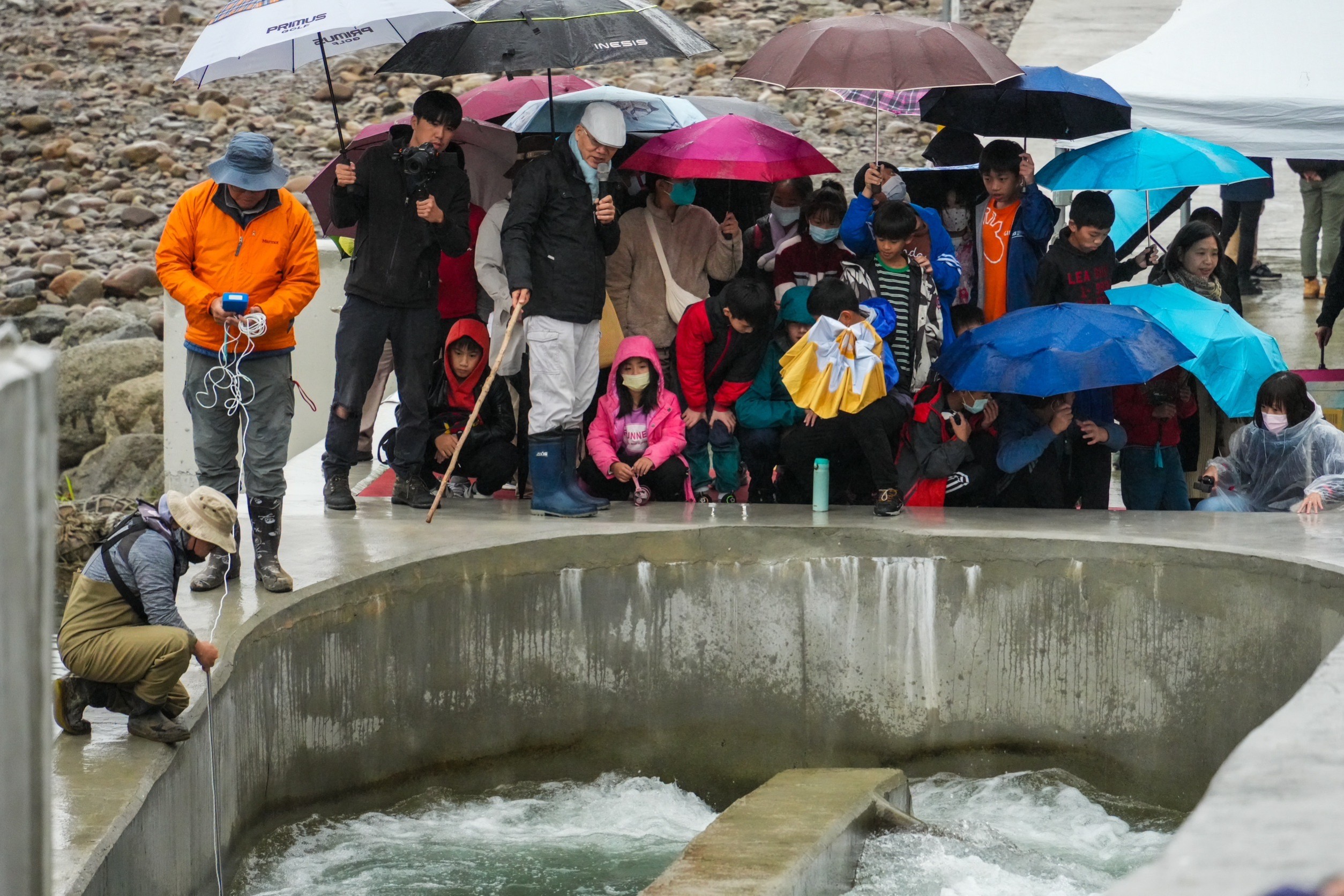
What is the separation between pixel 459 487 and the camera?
8172 millimetres

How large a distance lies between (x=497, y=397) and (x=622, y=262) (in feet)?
2.94

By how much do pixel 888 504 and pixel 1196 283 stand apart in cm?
223

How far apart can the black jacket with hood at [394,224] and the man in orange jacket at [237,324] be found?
797 mm

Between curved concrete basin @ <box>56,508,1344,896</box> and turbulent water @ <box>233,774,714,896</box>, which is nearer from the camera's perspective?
turbulent water @ <box>233,774,714,896</box>

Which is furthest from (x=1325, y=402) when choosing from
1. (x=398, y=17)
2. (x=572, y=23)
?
(x=398, y=17)

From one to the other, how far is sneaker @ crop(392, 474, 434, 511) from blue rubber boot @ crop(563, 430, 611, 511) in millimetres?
680

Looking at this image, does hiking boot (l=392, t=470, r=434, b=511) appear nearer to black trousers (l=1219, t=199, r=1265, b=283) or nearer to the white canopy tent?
the white canopy tent

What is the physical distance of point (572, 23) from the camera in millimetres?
7457

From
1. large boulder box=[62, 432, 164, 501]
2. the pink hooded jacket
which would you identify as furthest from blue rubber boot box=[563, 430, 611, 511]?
large boulder box=[62, 432, 164, 501]

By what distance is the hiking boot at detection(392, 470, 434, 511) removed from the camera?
7.92 metres

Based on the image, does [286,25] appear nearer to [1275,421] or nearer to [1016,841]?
[1016,841]

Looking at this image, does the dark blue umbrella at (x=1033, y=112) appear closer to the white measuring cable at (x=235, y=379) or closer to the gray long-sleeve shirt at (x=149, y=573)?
the white measuring cable at (x=235, y=379)

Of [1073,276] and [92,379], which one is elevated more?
[1073,276]

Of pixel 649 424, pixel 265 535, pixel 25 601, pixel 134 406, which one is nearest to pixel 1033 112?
pixel 649 424
